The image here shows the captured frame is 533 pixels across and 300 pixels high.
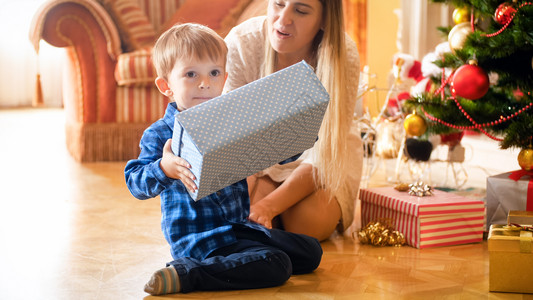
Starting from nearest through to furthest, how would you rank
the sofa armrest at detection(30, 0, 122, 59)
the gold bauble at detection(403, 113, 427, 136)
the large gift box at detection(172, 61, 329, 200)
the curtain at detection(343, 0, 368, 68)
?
the large gift box at detection(172, 61, 329, 200), the gold bauble at detection(403, 113, 427, 136), the sofa armrest at detection(30, 0, 122, 59), the curtain at detection(343, 0, 368, 68)

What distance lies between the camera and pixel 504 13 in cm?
164

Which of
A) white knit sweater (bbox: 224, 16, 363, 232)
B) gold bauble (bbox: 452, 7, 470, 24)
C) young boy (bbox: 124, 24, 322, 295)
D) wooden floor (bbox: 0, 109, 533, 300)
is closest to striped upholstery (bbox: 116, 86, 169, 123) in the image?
Result: wooden floor (bbox: 0, 109, 533, 300)

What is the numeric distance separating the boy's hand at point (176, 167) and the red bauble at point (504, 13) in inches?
37.1

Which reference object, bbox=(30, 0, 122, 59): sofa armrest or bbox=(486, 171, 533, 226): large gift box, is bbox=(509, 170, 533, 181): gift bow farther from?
bbox=(30, 0, 122, 59): sofa armrest

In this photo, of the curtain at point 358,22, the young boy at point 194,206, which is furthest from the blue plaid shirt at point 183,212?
the curtain at point 358,22

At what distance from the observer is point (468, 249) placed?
1598mm

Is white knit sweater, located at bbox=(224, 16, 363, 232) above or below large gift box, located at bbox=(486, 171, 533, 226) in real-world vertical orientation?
above

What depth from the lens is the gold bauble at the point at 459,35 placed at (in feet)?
5.78

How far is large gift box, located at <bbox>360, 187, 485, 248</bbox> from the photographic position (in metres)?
1.59

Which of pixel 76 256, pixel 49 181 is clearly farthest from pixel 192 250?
pixel 49 181

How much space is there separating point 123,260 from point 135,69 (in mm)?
1627

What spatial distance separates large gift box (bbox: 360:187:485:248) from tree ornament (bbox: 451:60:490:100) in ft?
0.90

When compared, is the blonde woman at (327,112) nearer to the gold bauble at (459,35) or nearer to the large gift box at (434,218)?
the large gift box at (434,218)

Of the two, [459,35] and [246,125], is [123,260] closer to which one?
[246,125]
